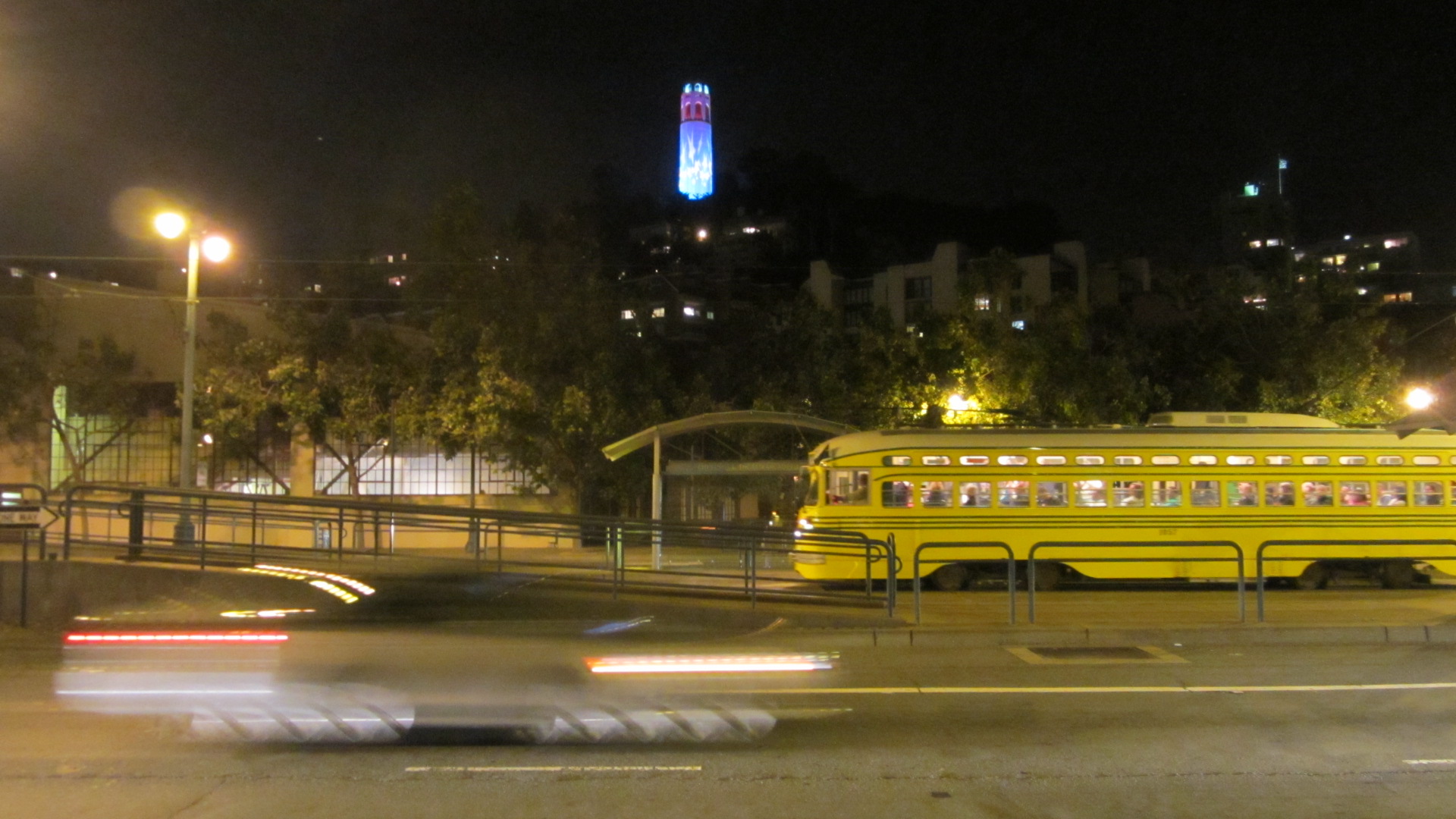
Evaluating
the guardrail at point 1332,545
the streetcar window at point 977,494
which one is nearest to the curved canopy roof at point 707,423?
the streetcar window at point 977,494

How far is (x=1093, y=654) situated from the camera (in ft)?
43.4

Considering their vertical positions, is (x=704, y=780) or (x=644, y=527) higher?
(x=644, y=527)

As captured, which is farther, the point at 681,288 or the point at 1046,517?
the point at 681,288

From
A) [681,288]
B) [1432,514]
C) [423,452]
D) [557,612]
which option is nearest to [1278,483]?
[1432,514]

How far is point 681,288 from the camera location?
213ft

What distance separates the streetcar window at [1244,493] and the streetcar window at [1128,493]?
1.56m

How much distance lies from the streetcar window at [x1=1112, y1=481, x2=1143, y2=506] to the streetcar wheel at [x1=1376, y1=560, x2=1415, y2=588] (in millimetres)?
4282

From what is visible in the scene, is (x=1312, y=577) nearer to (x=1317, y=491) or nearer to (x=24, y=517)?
(x=1317, y=491)

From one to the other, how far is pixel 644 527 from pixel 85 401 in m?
21.0

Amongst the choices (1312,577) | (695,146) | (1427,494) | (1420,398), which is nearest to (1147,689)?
(1312,577)

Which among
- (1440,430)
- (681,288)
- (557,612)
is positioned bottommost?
(557,612)

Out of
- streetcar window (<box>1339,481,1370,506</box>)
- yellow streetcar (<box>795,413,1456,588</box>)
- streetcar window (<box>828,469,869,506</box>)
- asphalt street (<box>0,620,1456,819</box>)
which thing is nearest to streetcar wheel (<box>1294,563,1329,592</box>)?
yellow streetcar (<box>795,413,1456,588</box>)

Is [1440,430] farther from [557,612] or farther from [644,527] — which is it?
[557,612]

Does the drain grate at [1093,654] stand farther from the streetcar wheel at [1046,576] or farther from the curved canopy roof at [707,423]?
the curved canopy roof at [707,423]
